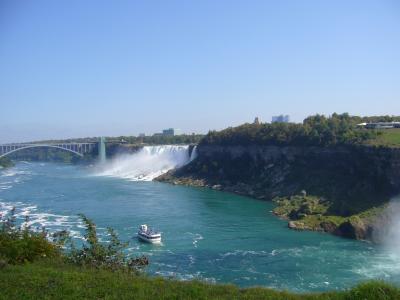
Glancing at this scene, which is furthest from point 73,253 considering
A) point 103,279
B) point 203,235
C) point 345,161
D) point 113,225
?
point 345,161

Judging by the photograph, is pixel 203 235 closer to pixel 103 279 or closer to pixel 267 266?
pixel 267 266

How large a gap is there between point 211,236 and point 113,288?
1513cm

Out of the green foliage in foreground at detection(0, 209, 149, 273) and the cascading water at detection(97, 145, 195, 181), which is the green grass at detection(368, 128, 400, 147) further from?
the green foliage in foreground at detection(0, 209, 149, 273)

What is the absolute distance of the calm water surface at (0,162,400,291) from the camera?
16797 millimetres

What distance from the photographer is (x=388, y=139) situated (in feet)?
108

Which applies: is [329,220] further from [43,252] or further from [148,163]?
[148,163]

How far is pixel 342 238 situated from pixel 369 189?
7.68 m

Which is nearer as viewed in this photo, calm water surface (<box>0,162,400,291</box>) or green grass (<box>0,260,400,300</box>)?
green grass (<box>0,260,400,300</box>)

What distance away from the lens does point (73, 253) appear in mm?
10547

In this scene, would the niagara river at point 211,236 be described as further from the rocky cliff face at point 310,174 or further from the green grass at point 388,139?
the green grass at point 388,139

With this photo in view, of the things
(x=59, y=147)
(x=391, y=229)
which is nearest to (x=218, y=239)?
(x=391, y=229)

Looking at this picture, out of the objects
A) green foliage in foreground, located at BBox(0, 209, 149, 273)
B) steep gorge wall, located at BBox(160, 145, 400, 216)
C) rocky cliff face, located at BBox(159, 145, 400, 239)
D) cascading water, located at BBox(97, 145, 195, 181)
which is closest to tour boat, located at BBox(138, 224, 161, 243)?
rocky cliff face, located at BBox(159, 145, 400, 239)

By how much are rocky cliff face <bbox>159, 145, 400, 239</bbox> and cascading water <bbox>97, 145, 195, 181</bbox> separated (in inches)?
157

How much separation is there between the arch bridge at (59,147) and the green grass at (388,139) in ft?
147
